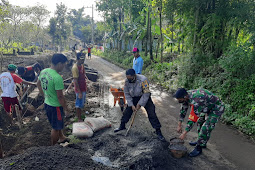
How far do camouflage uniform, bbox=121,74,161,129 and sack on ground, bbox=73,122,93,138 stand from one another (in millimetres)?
1243

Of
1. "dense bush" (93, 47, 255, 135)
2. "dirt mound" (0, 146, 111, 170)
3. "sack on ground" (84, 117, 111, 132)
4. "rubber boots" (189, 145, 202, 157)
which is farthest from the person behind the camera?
"dense bush" (93, 47, 255, 135)

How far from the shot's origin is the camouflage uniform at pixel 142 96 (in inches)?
189

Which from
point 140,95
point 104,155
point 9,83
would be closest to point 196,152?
point 140,95

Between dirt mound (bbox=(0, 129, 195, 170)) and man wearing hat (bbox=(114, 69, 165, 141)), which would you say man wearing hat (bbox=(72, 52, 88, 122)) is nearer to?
dirt mound (bbox=(0, 129, 195, 170))

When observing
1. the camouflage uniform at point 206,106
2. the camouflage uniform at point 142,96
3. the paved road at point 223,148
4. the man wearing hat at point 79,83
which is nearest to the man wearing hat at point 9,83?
the man wearing hat at point 79,83

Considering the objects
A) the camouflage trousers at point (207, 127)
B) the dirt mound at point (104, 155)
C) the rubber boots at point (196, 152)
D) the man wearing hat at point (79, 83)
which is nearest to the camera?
the dirt mound at point (104, 155)

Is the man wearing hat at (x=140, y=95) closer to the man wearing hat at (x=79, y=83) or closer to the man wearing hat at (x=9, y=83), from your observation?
the man wearing hat at (x=79, y=83)

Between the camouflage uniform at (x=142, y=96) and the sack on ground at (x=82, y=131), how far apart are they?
48.9 inches

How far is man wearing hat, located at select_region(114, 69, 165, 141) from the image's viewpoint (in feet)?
15.7

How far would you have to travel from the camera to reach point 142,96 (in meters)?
4.82

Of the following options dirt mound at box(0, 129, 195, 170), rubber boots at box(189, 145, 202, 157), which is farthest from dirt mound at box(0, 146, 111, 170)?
rubber boots at box(189, 145, 202, 157)

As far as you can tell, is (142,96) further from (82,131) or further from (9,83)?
(9,83)

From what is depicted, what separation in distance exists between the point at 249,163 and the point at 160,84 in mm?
8114

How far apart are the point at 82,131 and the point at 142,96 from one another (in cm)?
178
